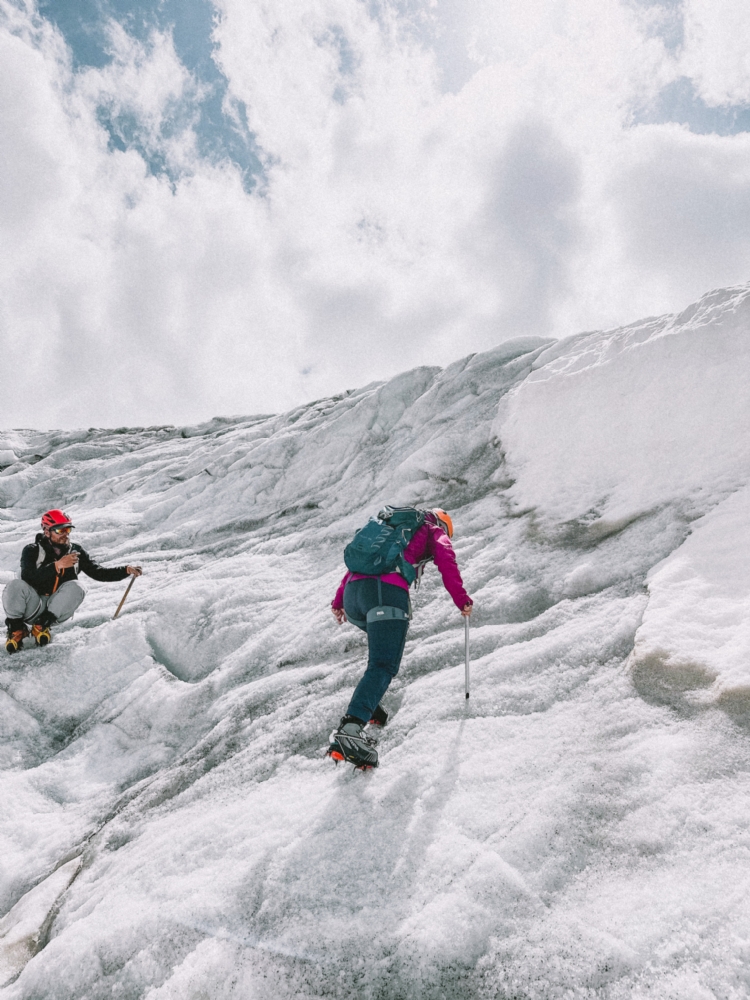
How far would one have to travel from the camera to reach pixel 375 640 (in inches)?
181

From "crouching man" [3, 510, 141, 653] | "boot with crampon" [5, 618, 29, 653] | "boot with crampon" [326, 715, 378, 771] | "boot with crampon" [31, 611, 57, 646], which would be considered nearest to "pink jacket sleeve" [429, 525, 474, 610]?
"boot with crampon" [326, 715, 378, 771]

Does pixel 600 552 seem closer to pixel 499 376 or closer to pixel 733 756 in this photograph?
pixel 733 756

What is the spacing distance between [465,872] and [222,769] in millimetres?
2777

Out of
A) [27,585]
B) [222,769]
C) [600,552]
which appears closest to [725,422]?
[600,552]

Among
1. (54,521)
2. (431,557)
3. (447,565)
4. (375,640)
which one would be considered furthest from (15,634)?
(447,565)

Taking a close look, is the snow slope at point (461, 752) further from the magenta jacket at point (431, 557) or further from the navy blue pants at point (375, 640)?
the magenta jacket at point (431, 557)

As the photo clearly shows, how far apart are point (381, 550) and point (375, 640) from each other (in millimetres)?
842

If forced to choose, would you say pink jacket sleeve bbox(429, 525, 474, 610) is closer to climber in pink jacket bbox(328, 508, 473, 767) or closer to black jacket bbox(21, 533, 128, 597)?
climber in pink jacket bbox(328, 508, 473, 767)

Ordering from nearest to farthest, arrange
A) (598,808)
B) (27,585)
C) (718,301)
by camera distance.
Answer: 1. (598,808)
2. (27,585)
3. (718,301)

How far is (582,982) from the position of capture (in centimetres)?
257

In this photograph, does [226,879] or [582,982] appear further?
[226,879]

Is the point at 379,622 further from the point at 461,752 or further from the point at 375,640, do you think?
the point at 461,752

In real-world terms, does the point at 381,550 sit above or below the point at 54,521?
below

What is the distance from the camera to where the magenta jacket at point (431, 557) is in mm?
4955
